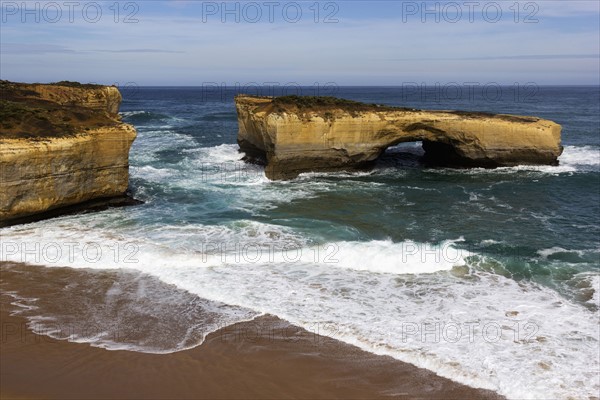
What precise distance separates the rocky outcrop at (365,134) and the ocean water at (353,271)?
189cm

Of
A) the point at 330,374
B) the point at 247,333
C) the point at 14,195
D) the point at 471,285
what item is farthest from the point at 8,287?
the point at 471,285

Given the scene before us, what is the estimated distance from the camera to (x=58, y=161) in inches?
688

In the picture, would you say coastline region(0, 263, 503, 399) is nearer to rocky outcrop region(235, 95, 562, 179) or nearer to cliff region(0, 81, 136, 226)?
cliff region(0, 81, 136, 226)

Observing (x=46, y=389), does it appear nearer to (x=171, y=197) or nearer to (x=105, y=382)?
(x=105, y=382)

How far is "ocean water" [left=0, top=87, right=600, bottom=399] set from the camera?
10805mm

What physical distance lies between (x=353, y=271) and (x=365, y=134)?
12.6 m

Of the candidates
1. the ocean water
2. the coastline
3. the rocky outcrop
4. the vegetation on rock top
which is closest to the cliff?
the vegetation on rock top

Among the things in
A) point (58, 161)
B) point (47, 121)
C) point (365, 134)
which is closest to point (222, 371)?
point (58, 161)

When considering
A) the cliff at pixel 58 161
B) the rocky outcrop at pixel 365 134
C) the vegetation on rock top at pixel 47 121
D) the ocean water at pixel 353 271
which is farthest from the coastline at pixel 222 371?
the rocky outcrop at pixel 365 134

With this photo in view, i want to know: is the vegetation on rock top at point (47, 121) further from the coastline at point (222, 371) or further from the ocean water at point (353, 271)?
the coastline at point (222, 371)

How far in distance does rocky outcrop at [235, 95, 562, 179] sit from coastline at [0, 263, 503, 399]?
15201 millimetres

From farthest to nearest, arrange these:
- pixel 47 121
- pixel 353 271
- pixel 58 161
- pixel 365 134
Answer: pixel 365 134
pixel 47 121
pixel 58 161
pixel 353 271

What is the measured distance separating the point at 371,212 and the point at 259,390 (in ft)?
38.8

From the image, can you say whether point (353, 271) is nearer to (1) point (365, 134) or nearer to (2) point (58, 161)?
(2) point (58, 161)
